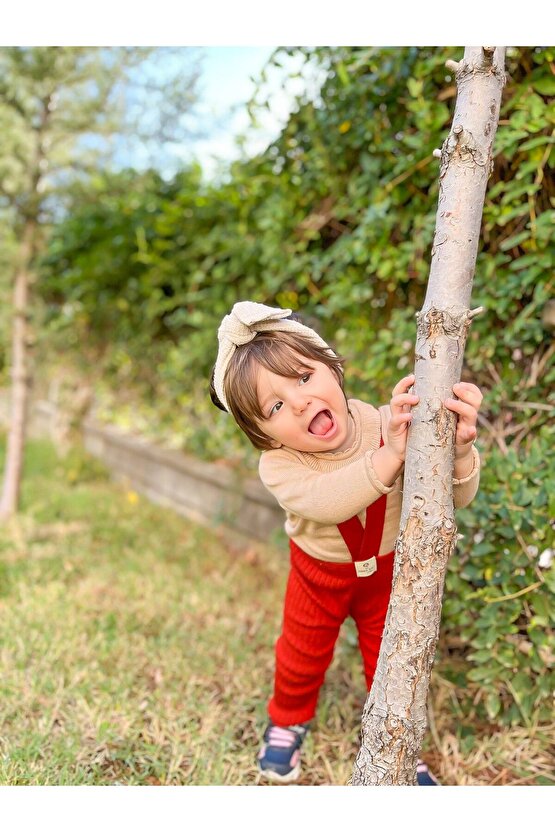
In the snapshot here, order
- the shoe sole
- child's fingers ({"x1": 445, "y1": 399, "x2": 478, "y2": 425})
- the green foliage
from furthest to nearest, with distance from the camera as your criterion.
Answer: the green foliage → the shoe sole → child's fingers ({"x1": 445, "y1": 399, "x2": 478, "y2": 425})

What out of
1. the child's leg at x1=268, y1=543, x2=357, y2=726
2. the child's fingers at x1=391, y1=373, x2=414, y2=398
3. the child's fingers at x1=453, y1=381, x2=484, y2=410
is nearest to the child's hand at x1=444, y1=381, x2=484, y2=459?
the child's fingers at x1=453, y1=381, x2=484, y2=410

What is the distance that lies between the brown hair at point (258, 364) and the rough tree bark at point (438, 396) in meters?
0.29

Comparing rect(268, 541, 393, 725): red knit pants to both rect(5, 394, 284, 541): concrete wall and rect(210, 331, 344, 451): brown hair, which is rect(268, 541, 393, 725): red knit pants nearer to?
rect(210, 331, 344, 451): brown hair

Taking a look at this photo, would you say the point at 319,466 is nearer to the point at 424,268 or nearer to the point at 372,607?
the point at 372,607

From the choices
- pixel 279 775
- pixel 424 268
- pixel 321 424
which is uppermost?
pixel 424 268

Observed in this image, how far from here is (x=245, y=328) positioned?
163 cm

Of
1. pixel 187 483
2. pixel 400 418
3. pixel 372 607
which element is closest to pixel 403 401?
pixel 400 418

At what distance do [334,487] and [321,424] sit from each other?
15 centimetres

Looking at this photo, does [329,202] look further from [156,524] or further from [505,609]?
[156,524]

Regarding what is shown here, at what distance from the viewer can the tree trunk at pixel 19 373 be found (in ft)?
13.5

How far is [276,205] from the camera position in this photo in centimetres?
307

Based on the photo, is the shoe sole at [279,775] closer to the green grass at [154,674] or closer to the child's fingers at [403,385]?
the green grass at [154,674]

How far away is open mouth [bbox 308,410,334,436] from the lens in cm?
160

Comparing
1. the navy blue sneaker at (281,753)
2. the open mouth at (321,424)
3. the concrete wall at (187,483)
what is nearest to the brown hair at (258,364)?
the open mouth at (321,424)
